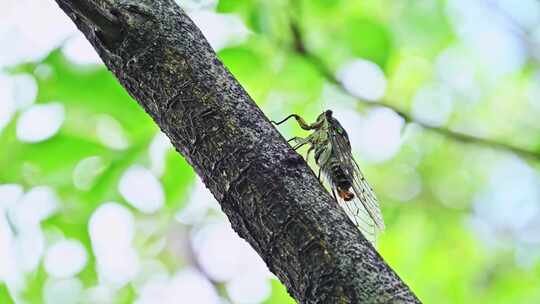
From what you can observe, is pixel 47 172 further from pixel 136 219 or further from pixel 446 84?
pixel 446 84

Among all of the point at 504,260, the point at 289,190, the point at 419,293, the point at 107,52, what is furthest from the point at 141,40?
the point at 504,260

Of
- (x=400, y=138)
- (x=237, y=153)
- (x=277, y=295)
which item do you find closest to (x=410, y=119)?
(x=400, y=138)

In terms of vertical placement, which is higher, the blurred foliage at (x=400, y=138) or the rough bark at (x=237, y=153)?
the blurred foliage at (x=400, y=138)

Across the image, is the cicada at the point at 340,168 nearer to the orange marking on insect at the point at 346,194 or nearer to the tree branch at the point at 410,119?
the orange marking on insect at the point at 346,194

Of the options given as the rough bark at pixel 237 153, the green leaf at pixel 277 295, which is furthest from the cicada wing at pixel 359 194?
the green leaf at pixel 277 295

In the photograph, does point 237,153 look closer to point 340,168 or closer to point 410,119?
point 340,168

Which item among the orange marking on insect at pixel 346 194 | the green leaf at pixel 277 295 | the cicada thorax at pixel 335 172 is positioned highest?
the green leaf at pixel 277 295
